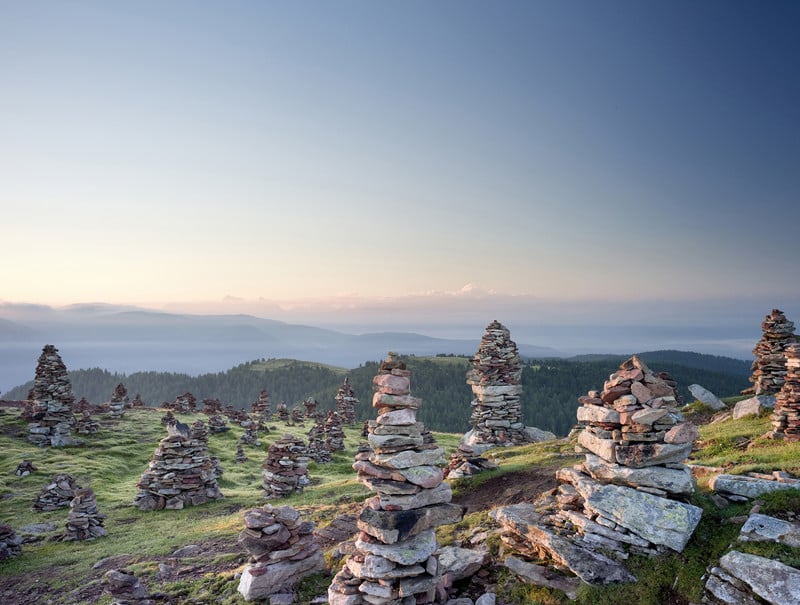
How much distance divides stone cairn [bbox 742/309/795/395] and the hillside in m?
6.58

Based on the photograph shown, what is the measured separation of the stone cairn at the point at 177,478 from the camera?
30000 mm


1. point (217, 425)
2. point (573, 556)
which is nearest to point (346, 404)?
point (217, 425)

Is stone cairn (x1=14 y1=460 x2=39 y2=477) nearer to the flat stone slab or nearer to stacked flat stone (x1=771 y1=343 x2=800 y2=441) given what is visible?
the flat stone slab

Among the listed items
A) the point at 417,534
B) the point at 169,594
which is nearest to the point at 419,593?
the point at 417,534

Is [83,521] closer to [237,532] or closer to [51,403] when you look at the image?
[237,532]

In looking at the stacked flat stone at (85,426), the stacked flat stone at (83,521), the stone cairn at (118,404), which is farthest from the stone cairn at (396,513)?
the stone cairn at (118,404)

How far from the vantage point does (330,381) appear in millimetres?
182875

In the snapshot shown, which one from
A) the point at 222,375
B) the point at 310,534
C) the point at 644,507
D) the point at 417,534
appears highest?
the point at 644,507

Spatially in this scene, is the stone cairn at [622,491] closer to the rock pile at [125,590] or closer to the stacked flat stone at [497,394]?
the rock pile at [125,590]

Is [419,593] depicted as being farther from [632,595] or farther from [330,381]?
[330,381]

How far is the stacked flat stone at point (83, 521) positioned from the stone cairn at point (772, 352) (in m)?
45.1

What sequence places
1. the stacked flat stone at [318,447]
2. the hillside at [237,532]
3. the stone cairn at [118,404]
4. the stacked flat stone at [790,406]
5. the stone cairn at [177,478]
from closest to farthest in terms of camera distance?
the hillside at [237,532], the stacked flat stone at [790,406], the stone cairn at [177,478], the stacked flat stone at [318,447], the stone cairn at [118,404]

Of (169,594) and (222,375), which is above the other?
(169,594)

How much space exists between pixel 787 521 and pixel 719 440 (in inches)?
557
